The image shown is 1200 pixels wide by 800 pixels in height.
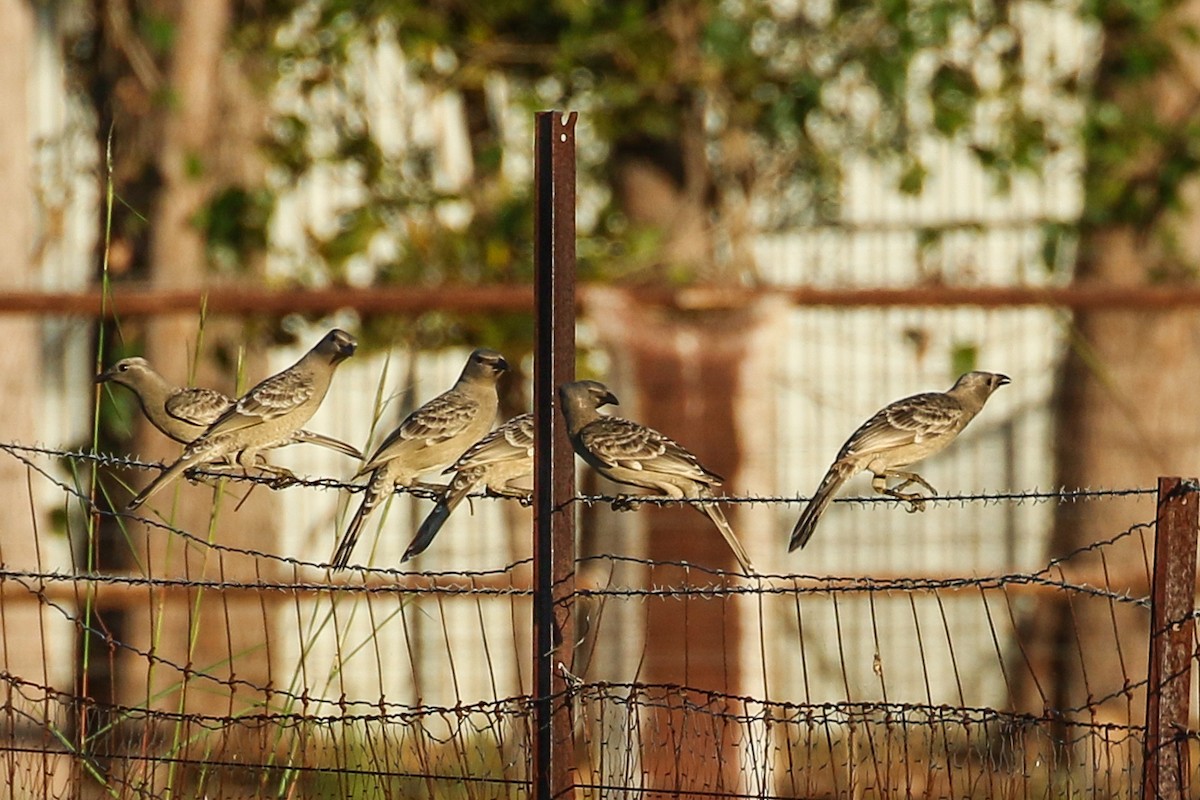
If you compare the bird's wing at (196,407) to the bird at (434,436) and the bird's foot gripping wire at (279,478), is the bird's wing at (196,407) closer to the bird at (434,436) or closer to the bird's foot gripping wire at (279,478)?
the bird's foot gripping wire at (279,478)

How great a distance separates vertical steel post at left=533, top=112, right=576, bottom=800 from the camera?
14.0 feet

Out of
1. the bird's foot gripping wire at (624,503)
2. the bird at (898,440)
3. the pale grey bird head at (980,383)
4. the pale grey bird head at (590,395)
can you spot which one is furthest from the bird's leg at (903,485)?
the pale grey bird head at (590,395)

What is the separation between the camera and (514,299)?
28.8 ft

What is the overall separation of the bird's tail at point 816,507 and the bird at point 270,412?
1377 millimetres

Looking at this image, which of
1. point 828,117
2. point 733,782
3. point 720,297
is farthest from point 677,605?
point 828,117

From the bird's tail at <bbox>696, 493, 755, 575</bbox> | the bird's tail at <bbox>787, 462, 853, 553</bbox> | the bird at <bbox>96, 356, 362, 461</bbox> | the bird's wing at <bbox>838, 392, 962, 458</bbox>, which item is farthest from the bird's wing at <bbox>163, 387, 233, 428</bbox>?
the bird's wing at <bbox>838, 392, 962, 458</bbox>

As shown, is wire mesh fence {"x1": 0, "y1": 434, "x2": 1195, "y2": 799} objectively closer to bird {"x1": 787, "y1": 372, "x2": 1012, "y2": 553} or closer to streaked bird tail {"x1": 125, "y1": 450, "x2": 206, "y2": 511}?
bird {"x1": 787, "y1": 372, "x2": 1012, "y2": 553}

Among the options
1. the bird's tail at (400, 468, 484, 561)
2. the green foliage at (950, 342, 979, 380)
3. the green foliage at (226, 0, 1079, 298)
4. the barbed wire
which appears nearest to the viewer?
the barbed wire

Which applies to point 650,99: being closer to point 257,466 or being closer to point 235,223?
point 235,223

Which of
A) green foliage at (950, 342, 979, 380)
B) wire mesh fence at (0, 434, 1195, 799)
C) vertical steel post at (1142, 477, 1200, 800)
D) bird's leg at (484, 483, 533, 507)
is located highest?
green foliage at (950, 342, 979, 380)

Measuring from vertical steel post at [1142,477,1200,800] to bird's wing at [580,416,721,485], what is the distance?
142 cm

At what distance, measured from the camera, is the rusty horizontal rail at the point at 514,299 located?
8.61 m

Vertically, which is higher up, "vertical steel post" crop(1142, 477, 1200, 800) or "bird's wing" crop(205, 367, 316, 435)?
"bird's wing" crop(205, 367, 316, 435)

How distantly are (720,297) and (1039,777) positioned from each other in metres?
2.77
